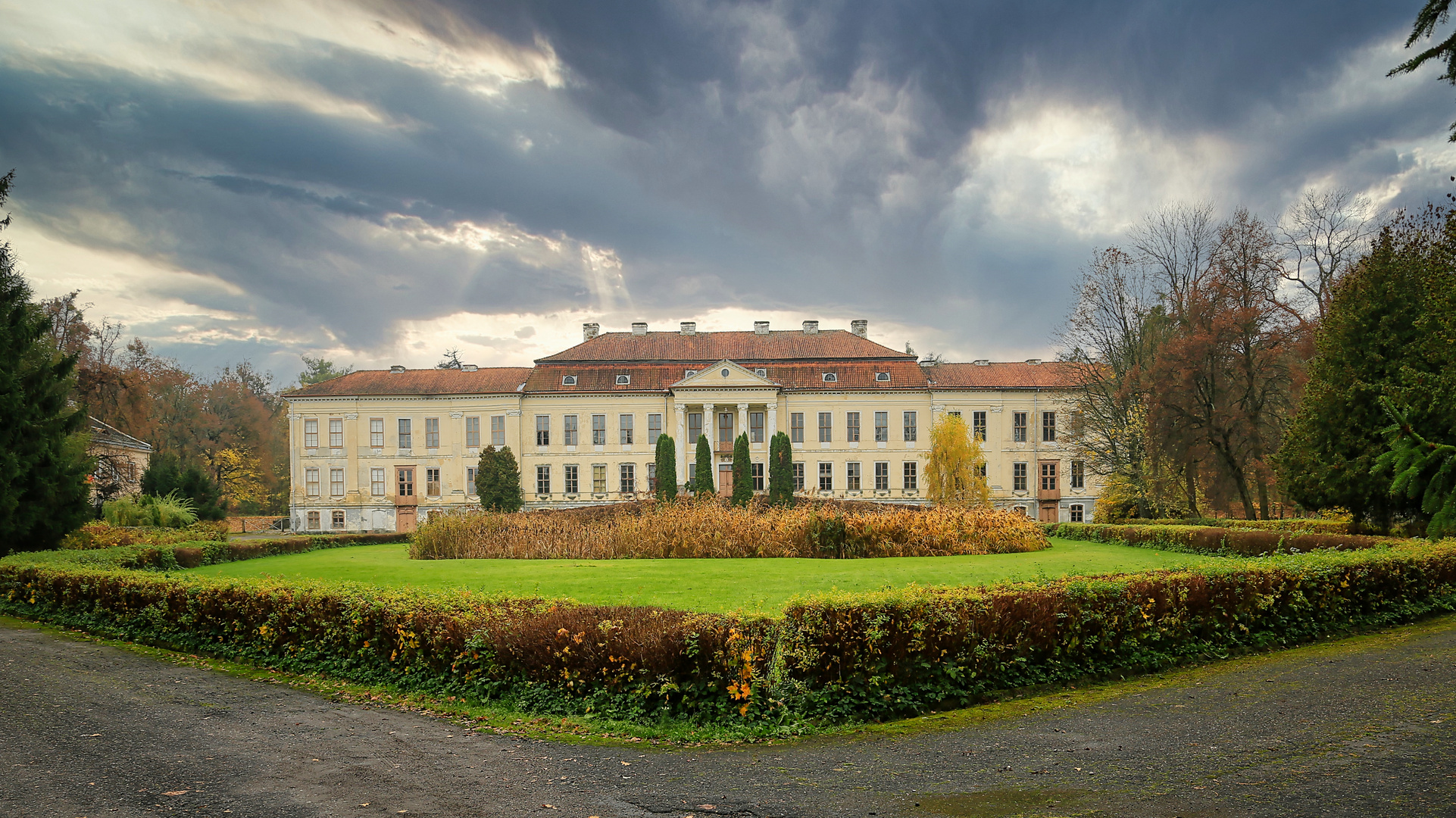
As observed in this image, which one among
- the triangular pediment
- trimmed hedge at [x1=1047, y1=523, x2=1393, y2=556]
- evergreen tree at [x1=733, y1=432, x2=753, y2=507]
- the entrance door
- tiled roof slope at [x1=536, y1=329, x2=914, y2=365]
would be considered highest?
tiled roof slope at [x1=536, y1=329, x2=914, y2=365]

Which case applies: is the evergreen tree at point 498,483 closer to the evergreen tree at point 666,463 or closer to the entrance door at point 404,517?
the evergreen tree at point 666,463

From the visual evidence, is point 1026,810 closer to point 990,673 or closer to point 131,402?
point 990,673

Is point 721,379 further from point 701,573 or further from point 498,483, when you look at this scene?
point 701,573

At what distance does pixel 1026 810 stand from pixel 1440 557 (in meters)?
9.88

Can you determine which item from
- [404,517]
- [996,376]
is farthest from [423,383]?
[996,376]

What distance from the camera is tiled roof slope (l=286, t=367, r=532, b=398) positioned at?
45.8 metres

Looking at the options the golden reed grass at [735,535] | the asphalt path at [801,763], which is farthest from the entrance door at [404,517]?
the asphalt path at [801,763]

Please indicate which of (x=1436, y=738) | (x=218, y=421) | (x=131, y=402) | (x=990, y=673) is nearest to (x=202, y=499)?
(x=131, y=402)

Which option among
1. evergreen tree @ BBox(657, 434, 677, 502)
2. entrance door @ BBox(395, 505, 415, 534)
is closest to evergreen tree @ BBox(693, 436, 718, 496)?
evergreen tree @ BBox(657, 434, 677, 502)

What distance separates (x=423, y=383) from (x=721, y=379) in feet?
57.1

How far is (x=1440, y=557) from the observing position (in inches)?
422

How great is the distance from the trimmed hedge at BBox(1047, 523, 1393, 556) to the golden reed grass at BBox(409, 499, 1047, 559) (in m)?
2.81

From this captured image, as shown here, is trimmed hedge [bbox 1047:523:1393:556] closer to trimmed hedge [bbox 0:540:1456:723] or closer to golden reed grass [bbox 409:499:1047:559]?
golden reed grass [bbox 409:499:1047:559]

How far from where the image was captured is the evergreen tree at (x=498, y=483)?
36.0m
